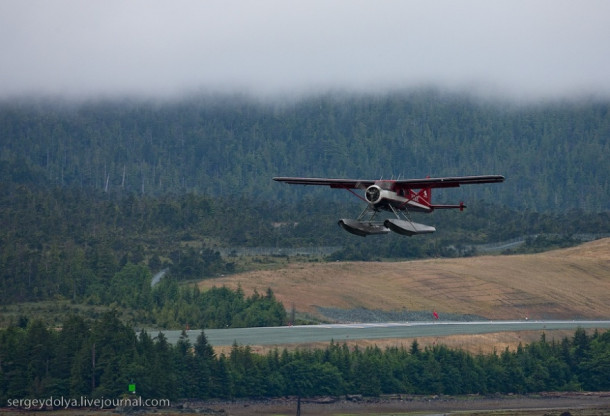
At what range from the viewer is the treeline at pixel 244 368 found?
152 metres

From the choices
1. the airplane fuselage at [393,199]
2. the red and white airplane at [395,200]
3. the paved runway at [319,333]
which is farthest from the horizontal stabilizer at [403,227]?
the paved runway at [319,333]

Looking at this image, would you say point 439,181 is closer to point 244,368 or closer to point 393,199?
point 393,199

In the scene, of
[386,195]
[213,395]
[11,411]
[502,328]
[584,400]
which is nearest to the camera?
[386,195]

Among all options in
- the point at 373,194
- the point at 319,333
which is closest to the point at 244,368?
the point at 319,333

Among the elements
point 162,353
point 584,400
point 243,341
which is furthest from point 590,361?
point 162,353

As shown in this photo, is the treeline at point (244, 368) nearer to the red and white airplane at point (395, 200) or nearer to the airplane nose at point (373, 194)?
the red and white airplane at point (395, 200)

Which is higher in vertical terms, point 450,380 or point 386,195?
point 386,195

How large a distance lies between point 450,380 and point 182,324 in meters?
49.3

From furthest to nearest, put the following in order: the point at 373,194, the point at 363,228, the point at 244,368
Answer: the point at 244,368 → the point at 363,228 → the point at 373,194

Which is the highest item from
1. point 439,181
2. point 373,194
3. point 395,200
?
point 439,181

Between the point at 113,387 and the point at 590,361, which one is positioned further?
the point at 590,361

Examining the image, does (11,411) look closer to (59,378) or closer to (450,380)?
(59,378)

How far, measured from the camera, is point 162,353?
156375mm

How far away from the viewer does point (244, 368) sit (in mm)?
158750
